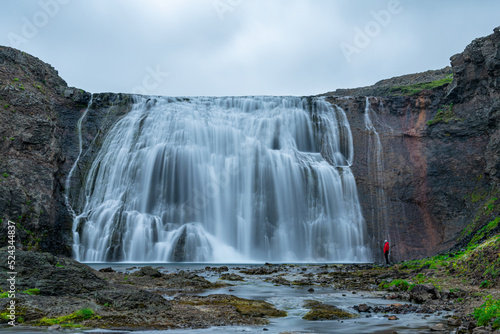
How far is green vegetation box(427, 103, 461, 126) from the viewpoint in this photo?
126 ft

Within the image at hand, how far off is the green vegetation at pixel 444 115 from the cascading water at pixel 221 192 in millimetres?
8100

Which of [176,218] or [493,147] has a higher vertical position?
[493,147]

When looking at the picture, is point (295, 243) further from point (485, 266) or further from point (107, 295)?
point (107, 295)

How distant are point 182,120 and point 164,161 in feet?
20.9

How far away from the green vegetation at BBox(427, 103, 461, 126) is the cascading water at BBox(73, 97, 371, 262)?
8.10 m

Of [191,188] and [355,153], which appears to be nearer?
[191,188]

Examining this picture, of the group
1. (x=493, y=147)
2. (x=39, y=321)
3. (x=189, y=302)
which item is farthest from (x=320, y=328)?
(x=493, y=147)

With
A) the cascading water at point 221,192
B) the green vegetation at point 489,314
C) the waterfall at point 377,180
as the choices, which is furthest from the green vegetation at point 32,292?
the waterfall at point 377,180

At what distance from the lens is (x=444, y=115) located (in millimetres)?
39125

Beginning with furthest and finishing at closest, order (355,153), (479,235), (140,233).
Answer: (355,153) < (140,233) < (479,235)

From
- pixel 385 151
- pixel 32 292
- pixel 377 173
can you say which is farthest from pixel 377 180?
pixel 32 292

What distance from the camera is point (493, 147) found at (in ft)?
109

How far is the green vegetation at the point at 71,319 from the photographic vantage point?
27.0 ft

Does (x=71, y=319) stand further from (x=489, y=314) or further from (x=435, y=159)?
(x=435, y=159)
